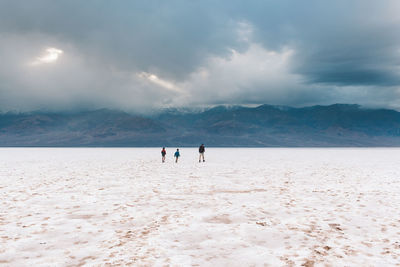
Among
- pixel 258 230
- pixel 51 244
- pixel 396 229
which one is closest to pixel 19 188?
pixel 51 244

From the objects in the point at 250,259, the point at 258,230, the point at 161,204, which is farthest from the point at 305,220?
the point at 161,204

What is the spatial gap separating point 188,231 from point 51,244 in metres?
Answer: 3.08

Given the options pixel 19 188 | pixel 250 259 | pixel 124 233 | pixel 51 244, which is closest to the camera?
pixel 250 259

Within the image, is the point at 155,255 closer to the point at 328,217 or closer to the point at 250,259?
the point at 250,259

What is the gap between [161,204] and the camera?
10.5m

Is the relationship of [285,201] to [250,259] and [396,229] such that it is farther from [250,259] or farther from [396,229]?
[250,259]

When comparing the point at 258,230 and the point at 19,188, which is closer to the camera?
the point at 258,230

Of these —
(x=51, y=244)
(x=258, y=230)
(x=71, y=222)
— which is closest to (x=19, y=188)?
(x=71, y=222)

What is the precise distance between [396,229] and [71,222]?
860 cm

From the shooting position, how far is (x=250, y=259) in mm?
5664

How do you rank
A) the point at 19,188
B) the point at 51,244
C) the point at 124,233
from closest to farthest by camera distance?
the point at 51,244, the point at 124,233, the point at 19,188

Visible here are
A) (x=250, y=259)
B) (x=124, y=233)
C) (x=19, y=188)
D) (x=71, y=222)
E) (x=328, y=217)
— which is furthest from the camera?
(x=19, y=188)

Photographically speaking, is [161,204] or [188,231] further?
[161,204]

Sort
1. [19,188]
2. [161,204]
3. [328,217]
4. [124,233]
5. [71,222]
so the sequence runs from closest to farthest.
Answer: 1. [124,233]
2. [71,222]
3. [328,217]
4. [161,204]
5. [19,188]
